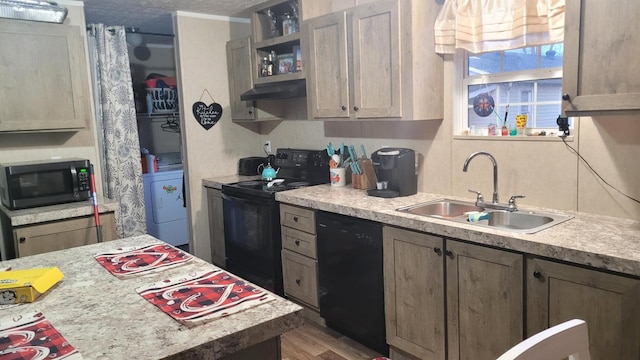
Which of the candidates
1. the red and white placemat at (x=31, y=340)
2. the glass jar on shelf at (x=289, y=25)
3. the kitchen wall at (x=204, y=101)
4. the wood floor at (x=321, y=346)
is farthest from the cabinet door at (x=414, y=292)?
the kitchen wall at (x=204, y=101)

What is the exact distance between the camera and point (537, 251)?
6.27 feet

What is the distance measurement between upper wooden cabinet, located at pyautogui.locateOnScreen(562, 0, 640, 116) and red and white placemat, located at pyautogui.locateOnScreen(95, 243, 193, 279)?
66.9 inches

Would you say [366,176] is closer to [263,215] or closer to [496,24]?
[263,215]

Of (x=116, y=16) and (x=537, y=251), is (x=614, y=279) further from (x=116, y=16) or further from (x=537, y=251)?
(x=116, y=16)

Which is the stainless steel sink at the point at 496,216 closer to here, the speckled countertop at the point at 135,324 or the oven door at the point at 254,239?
the oven door at the point at 254,239

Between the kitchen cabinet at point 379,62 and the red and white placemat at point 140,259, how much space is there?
156 cm

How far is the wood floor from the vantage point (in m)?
2.84

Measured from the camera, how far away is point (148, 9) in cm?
389

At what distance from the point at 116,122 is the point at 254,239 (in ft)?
5.97

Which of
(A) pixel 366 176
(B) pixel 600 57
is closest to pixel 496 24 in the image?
(B) pixel 600 57

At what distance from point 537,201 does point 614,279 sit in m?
0.85

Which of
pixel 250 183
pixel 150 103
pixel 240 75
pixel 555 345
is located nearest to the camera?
pixel 555 345

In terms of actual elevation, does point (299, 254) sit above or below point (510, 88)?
below

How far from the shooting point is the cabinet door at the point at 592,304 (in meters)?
1.71
